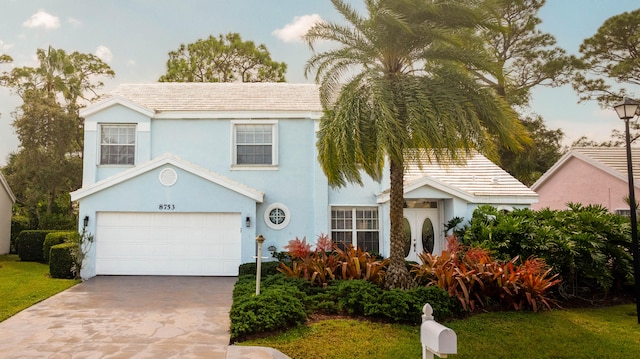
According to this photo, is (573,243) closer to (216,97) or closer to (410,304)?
(410,304)

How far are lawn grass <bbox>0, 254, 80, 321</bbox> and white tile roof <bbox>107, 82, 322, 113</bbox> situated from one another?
6.86m

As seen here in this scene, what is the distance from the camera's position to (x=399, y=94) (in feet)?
33.0

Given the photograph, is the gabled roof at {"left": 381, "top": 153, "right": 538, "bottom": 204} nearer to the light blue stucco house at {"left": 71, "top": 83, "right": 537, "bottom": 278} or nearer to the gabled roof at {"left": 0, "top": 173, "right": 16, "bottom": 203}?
the light blue stucco house at {"left": 71, "top": 83, "right": 537, "bottom": 278}

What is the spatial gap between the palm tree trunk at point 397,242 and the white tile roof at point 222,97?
680 centimetres

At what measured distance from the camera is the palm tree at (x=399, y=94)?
377 inches

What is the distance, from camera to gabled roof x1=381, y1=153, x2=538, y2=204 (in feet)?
49.7

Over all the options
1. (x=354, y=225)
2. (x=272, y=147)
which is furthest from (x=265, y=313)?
(x=272, y=147)

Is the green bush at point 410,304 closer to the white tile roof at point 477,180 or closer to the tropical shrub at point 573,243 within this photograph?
the tropical shrub at point 573,243

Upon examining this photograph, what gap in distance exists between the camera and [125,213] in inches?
579

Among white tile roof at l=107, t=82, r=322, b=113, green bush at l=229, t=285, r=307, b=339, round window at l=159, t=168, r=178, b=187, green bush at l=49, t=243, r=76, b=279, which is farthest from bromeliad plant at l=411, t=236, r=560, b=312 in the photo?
green bush at l=49, t=243, r=76, b=279

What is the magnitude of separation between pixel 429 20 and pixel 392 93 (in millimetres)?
1993

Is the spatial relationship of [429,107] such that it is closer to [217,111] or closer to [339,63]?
[339,63]

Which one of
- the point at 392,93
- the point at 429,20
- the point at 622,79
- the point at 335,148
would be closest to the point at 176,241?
the point at 335,148

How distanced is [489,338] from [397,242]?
3027 millimetres
